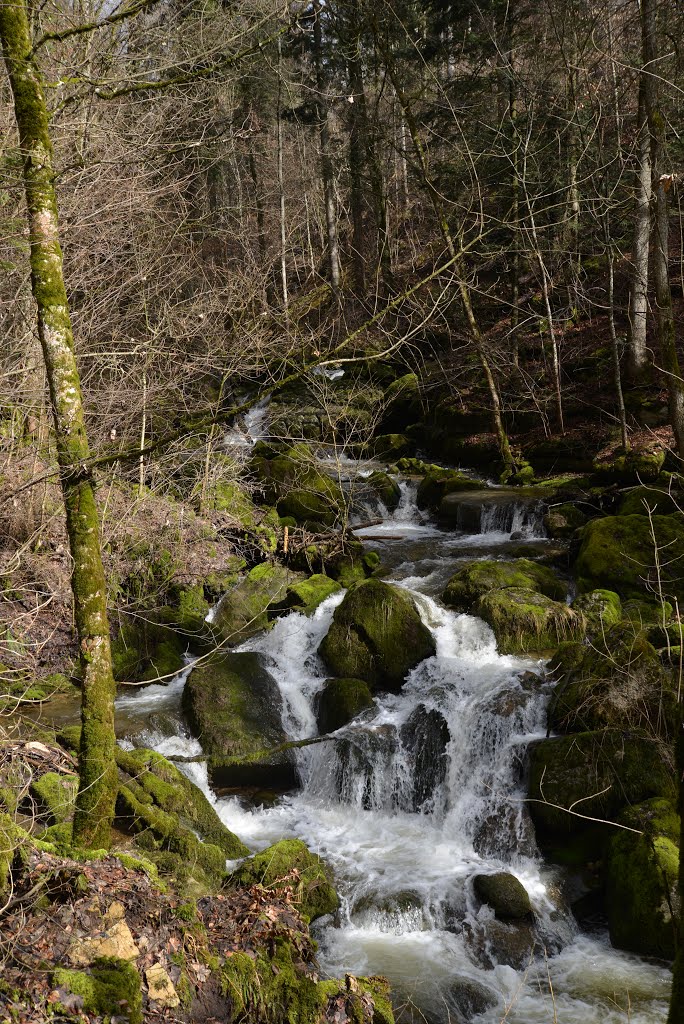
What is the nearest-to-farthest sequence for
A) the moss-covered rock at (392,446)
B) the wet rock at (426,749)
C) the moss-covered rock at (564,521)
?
the wet rock at (426,749) < the moss-covered rock at (564,521) < the moss-covered rock at (392,446)

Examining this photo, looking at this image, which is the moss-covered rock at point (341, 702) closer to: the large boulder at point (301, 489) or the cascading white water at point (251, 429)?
the large boulder at point (301, 489)

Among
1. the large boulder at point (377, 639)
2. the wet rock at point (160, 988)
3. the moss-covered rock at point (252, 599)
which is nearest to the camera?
the wet rock at point (160, 988)

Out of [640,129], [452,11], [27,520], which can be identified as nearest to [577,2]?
[452,11]

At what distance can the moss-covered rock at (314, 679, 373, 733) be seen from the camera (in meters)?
9.24

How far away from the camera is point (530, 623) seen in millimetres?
9570

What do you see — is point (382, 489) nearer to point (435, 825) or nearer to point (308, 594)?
point (308, 594)

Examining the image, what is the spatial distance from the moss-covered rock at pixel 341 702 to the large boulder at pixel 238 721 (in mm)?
558

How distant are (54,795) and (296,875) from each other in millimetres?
2155

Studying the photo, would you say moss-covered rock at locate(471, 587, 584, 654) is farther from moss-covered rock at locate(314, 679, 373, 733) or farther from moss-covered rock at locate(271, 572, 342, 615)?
moss-covered rock at locate(271, 572, 342, 615)

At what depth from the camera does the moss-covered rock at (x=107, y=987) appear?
3.38m

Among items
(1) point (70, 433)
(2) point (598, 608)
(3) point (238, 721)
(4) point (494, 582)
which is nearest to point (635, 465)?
(4) point (494, 582)

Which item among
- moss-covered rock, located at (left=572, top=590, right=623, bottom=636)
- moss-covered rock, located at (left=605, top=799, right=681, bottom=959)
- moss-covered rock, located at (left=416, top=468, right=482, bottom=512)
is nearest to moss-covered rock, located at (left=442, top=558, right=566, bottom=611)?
moss-covered rock, located at (left=572, top=590, right=623, bottom=636)

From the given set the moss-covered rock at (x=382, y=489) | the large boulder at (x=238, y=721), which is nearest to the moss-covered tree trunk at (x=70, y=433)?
the large boulder at (x=238, y=721)

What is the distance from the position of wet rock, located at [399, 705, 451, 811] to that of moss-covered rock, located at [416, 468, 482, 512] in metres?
6.72
